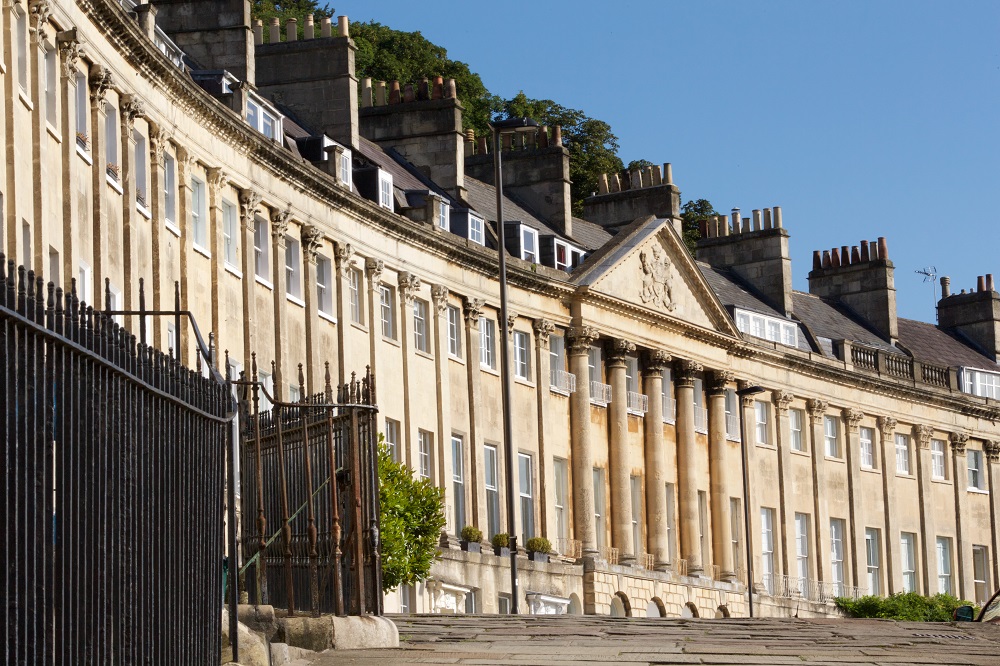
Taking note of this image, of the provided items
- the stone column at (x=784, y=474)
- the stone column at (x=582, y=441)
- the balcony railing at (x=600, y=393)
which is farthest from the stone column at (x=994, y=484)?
the stone column at (x=582, y=441)

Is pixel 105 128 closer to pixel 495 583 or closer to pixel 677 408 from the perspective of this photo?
pixel 495 583

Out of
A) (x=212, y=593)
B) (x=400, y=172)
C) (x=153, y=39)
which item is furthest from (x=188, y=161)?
(x=212, y=593)

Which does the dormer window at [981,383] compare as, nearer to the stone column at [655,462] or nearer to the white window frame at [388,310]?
the stone column at [655,462]

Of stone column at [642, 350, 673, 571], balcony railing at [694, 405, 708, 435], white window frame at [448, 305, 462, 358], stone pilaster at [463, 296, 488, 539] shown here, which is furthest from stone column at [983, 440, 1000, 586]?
white window frame at [448, 305, 462, 358]

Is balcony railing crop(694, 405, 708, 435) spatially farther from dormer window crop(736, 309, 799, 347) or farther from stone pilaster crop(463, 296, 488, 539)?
stone pilaster crop(463, 296, 488, 539)

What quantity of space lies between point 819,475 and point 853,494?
79.0 inches

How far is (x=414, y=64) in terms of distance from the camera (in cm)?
8144

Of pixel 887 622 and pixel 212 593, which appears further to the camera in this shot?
pixel 887 622

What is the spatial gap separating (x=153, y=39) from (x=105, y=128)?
332cm

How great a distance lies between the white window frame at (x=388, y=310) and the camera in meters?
47.0

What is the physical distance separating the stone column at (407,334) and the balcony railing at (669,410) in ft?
41.5

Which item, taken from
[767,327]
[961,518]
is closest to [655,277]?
[767,327]

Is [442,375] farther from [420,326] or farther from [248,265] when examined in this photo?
[248,265]

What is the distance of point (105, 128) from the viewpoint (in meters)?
33.9
